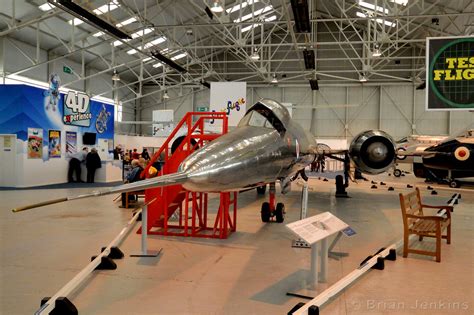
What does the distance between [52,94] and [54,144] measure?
7.39 feet

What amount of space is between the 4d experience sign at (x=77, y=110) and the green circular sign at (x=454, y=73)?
15.4 meters

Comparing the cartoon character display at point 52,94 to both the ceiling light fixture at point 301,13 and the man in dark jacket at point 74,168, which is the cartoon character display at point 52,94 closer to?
the man in dark jacket at point 74,168

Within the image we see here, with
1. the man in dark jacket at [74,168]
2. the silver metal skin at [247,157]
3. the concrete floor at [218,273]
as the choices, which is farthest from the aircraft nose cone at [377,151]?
the man in dark jacket at [74,168]

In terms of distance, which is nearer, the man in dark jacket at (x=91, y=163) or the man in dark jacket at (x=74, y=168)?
the man in dark jacket at (x=91, y=163)

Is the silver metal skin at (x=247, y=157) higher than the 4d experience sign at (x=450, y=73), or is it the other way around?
the 4d experience sign at (x=450, y=73)

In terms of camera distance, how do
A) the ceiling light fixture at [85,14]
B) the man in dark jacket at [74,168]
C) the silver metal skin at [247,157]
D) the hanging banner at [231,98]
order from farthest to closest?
the man in dark jacket at [74,168], the hanging banner at [231,98], the ceiling light fixture at [85,14], the silver metal skin at [247,157]

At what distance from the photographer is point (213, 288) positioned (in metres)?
4.42

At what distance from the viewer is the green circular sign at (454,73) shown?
827 cm

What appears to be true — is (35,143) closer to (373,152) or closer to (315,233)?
(373,152)

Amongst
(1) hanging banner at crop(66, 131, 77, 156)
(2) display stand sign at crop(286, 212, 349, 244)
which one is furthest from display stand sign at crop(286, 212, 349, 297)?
(1) hanging banner at crop(66, 131, 77, 156)

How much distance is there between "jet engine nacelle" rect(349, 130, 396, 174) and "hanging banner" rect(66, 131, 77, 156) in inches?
521

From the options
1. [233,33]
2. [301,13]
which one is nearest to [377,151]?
[301,13]

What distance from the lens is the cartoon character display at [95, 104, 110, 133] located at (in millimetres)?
19641

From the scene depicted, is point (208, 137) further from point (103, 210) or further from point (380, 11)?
point (380, 11)
